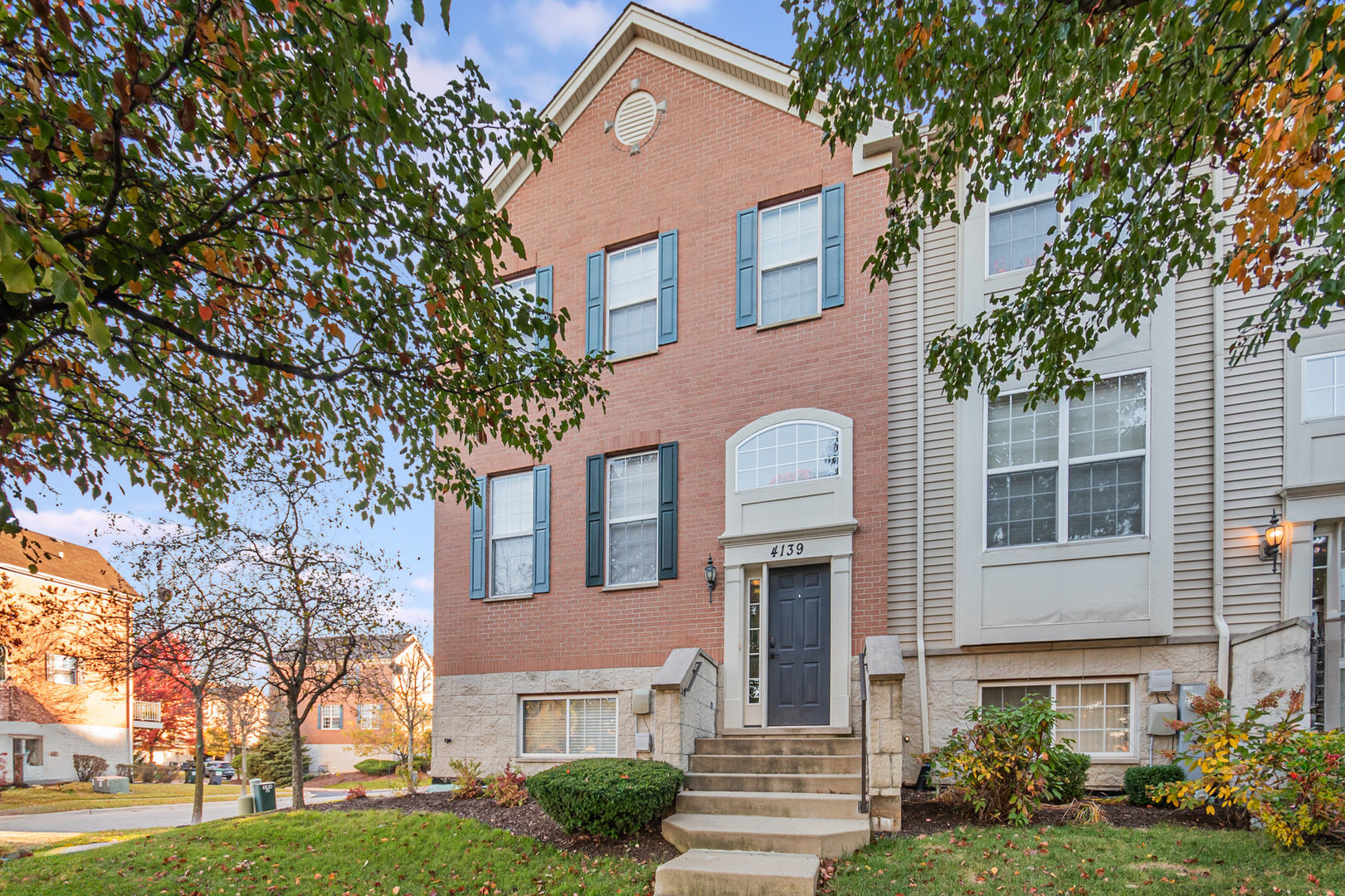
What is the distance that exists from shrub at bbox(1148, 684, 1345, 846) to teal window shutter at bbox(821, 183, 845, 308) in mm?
5692

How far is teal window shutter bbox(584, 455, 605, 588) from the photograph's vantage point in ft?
37.6

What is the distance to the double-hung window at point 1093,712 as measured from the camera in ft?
27.8

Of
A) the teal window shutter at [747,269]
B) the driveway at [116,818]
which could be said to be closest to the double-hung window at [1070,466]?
the teal window shutter at [747,269]

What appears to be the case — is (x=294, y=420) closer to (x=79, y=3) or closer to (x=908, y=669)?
(x=79, y=3)

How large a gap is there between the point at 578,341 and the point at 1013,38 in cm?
772

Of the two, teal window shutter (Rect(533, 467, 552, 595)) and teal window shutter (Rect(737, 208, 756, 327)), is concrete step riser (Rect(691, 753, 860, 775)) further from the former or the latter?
teal window shutter (Rect(737, 208, 756, 327))

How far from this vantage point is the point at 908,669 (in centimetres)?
929

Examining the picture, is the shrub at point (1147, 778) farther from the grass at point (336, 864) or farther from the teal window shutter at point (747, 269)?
the teal window shutter at point (747, 269)

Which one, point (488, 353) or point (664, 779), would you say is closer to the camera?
point (488, 353)

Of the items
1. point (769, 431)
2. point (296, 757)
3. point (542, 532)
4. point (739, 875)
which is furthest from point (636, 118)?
point (296, 757)

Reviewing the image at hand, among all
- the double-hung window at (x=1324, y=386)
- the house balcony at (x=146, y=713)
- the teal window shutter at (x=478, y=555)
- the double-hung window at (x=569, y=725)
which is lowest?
the house balcony at (x=146, y=713)

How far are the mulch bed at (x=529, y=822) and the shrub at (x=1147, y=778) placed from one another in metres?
4.32

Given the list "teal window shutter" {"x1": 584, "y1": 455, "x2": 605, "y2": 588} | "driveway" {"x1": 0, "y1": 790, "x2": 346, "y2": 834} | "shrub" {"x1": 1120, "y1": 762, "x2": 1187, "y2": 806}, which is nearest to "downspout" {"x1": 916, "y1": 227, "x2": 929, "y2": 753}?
"shrub" {"x1": 1120, "y1": 762, "x2": 1187, "y2": 806}

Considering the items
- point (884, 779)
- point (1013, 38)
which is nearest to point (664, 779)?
point (884, 779)
